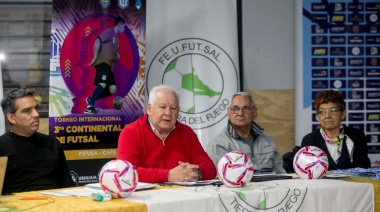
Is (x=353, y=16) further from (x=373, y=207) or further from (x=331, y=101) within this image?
(x=373, y=207)

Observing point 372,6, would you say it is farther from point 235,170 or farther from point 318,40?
point 235,170

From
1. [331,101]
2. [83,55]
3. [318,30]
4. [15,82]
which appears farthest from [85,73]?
[318,30]

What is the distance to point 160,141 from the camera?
12.9 feet

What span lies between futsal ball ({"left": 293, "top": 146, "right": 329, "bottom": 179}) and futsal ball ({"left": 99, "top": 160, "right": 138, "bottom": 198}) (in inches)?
Result: 44.2

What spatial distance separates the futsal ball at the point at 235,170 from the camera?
10.5 ft


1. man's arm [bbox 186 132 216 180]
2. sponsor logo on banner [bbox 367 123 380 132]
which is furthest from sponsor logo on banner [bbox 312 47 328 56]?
man's arm [bbox 186 132 216 180]

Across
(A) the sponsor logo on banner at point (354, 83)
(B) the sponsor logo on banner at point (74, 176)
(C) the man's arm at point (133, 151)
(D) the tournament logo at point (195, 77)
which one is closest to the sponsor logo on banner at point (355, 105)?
(A) the sponsor logo on banner at point (354, 83)

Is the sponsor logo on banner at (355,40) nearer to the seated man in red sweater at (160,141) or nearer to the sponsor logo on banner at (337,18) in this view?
the sponsor logo on banner at (337,18)

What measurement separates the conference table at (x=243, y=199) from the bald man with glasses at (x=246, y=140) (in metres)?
0.84

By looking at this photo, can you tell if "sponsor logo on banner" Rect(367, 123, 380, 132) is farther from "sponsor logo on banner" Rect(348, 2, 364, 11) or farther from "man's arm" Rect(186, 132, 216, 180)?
"man's arm" Rect(186, 132, 216, 180)

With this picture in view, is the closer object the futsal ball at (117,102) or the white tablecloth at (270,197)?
the white tablecloth at (270,197)

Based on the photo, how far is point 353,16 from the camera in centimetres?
593

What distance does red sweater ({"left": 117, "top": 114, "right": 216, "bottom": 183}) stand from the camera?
12.5 ft

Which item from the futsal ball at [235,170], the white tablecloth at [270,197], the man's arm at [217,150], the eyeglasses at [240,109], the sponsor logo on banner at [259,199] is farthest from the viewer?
the eyeglasses at [240,109]
